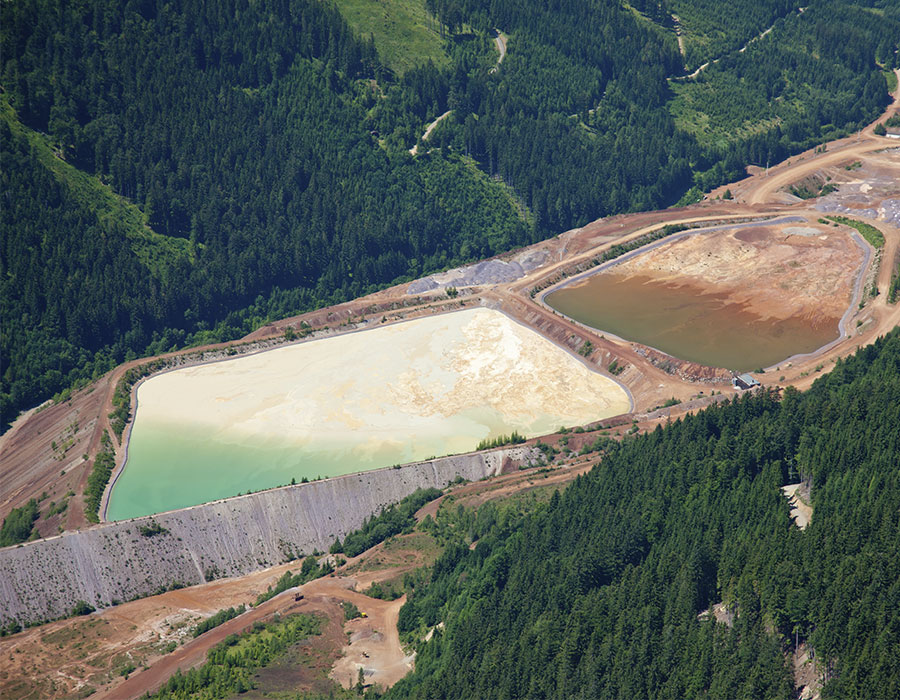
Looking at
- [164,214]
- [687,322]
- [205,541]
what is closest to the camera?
[205,541]

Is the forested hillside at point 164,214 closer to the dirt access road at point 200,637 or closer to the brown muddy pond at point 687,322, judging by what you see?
the brown muddy pond at point 687,322

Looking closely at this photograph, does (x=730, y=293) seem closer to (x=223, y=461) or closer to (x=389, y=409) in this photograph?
(x=389, y=409)

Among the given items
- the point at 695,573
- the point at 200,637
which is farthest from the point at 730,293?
the point at 200,637

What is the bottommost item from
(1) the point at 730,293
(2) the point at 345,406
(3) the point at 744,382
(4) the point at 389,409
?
(4) the point at 389,409

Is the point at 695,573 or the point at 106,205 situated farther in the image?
the point at 106,205

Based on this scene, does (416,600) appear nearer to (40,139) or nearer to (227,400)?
(227,400)

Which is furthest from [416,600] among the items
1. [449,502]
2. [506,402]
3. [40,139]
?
[40,139]

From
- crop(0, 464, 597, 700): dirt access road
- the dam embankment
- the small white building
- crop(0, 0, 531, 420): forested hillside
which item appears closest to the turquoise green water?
the dam embankment
